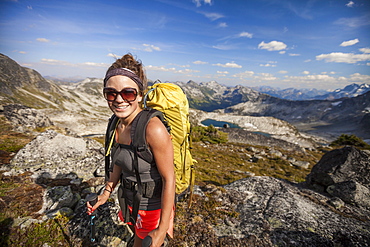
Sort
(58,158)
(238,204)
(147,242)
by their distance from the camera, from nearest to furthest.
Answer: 1. (147,242)
2. (238,204)
3. (58,158)

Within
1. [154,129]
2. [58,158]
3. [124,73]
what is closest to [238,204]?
[154,129]

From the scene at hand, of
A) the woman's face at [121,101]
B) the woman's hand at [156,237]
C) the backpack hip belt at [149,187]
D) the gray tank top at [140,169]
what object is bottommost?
the woman's hand at [156,237]

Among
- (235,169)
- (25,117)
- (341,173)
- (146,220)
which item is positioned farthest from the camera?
(25,117)

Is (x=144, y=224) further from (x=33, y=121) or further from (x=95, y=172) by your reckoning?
(x=33, y=121)

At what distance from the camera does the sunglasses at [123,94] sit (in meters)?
2.43

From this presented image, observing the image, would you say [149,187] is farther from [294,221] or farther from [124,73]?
[294,221]

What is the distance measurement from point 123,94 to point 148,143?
0.88 m

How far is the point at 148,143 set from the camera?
2.25 metres

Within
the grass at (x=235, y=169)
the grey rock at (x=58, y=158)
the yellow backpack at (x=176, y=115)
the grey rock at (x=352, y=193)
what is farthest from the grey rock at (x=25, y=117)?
the grey rock at (x=352, y=193)

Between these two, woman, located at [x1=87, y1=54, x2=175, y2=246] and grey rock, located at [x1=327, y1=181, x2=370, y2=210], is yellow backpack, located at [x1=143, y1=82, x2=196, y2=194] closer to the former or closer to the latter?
woman, located at [x1=87, y1=54, x2=175, y2=246]

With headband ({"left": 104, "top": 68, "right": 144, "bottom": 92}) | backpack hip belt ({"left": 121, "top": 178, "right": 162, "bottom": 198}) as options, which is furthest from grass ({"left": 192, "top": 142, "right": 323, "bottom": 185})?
headband ({"left": 104, "top": 68, "right": 144, "bottom": 92})

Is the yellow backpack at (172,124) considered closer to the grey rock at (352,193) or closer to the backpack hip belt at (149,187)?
the backpack hip belt at (149,187)

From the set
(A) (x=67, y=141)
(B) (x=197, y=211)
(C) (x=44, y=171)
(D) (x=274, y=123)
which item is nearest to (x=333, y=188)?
→ (B) (x=197, y=211)

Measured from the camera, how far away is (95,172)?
8.43 m
